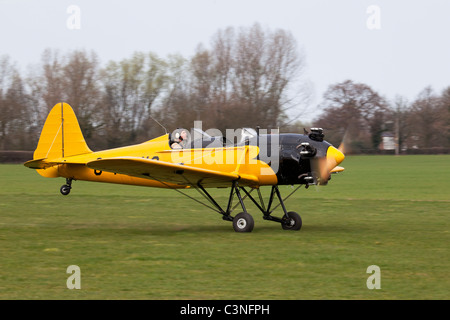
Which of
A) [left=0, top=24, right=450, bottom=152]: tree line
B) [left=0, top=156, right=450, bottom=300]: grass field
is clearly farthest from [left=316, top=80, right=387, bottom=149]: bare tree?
[left=0, top=156, right=450, bottom=300]: grass field

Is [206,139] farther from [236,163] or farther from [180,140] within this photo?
[236,163]

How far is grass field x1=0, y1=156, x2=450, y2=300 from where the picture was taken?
7.23m

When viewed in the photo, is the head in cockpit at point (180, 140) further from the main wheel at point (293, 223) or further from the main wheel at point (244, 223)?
the main wheel at point (293, 223)

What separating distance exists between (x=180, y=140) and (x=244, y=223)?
7.44 feet

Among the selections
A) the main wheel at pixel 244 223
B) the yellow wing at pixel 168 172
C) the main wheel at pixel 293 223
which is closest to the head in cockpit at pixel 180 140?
the yellow wing at pixel 168 172

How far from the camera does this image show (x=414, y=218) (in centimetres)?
1487

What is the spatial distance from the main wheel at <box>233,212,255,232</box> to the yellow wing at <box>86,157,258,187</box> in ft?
2.11

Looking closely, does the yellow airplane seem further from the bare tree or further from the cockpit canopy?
the bare tree

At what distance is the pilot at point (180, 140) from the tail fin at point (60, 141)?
152 inches

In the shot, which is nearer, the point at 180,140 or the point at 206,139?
the point at 206,139

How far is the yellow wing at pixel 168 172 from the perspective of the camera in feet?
35.2

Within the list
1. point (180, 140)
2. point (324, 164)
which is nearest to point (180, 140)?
point (180, 140)

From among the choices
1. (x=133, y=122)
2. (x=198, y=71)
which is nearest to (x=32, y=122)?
(x=133, y=122)

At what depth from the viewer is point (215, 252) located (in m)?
9.77
